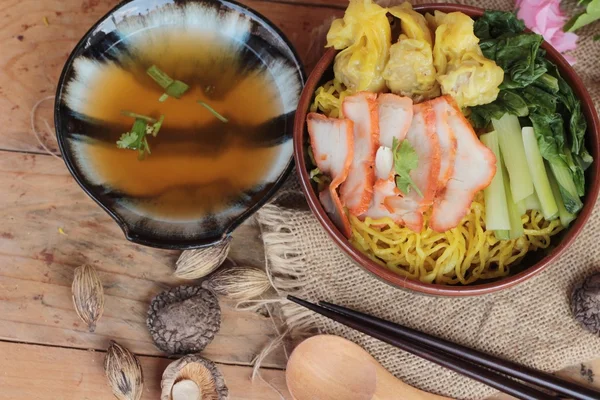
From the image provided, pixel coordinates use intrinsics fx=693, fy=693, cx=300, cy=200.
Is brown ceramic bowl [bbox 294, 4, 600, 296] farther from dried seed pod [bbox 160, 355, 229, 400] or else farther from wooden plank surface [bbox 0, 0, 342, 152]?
dried seed pod [bbox 160, 355, 229, 400]

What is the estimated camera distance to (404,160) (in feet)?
5.76

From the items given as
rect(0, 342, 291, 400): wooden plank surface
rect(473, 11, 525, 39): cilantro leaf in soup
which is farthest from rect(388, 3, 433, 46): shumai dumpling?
rect(0, 342, 291, 400): wooden plank surface

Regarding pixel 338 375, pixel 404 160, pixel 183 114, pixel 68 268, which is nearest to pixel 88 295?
pixel 68 268

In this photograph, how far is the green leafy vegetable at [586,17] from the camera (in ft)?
6.53

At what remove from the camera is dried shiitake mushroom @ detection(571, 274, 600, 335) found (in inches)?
81.7

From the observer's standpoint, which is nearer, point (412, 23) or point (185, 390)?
point (412, 23)

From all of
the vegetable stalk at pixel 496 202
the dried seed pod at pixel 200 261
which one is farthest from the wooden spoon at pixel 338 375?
the vegetable stalk at pixel 496 202

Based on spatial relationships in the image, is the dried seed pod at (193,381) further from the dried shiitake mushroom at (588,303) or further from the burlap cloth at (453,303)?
the dried shiitake mushroom at (588,303)

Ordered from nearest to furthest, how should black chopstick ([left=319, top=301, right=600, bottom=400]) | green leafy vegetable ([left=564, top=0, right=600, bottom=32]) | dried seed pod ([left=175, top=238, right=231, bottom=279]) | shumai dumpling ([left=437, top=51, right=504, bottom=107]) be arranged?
shumai dumpling ([left=437, top=51, right=504, bottom=107]) < green leafy vegetable ([left=564, top=0, right=600, bottom=32]) < black chopstick ([left=319, top=301, right=600, bottom=400]) < dried seed pod ([left=175, top=238, right=231, bottom=279])

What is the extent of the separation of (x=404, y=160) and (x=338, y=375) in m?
0.82

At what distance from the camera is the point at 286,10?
2.34 m

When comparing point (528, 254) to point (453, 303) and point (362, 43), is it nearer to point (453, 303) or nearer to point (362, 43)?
point (453, 303)

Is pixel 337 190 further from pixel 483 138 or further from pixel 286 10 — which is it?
pixel 286 10

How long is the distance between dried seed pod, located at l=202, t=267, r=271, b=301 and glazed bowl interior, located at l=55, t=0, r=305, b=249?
10.1 inches
